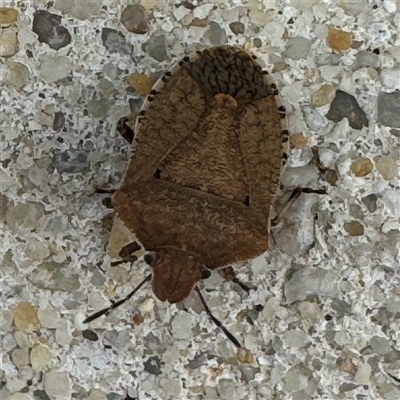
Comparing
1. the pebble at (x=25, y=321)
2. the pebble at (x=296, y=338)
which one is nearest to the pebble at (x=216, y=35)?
the pebble at (x=296, y=338)

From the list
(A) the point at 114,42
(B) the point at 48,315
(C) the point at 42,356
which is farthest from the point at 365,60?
(C) the point at 42,356

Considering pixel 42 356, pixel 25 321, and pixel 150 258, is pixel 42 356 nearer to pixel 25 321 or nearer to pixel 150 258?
pixel 25 321

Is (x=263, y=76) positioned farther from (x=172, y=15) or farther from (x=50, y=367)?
(x=50, y=367)

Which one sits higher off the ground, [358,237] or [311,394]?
[358,237]

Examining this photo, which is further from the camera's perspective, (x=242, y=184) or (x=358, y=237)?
(x=358, y=237)

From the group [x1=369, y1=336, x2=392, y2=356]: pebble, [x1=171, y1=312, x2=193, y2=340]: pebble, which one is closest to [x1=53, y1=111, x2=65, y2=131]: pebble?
[x1=171, y1=312, x2=193, y2=340]: pebble

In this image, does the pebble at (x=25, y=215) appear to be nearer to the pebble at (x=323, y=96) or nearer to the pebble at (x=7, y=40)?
the pebble at (x=7, y=40)

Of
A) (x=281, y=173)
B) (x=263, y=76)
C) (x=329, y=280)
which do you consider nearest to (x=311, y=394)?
(x=329, y=280)
